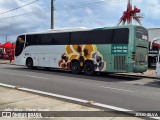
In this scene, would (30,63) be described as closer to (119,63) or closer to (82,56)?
(82,56)

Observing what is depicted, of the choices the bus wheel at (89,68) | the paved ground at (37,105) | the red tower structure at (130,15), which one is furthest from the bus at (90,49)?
the red tower structure at (130,15)

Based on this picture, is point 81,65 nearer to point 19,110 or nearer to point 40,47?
point 40,47

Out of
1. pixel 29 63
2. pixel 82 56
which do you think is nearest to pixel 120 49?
pixel 82 56

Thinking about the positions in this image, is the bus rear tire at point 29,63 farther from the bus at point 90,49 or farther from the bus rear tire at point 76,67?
the bus rear tire at point 76,67

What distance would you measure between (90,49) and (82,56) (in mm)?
906

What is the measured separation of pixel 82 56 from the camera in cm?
2170

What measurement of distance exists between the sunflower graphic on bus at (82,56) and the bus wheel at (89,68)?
0.28 metres

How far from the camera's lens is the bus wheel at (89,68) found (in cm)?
2117

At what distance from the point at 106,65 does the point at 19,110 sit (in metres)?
12.3

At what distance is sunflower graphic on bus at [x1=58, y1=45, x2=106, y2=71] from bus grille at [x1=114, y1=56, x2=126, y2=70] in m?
1.02

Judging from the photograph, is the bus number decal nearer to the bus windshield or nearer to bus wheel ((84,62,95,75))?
bus wheel ((84,62,95,75))

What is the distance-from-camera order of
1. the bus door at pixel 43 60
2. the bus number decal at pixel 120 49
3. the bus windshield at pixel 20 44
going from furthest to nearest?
1. the bus windshield at pixel 20 44
2. the bus door at pixel 43 60
3. the bus number decal at pixel 120 49

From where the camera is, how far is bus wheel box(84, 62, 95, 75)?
21172mm

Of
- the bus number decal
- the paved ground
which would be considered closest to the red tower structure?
the bus number decal
